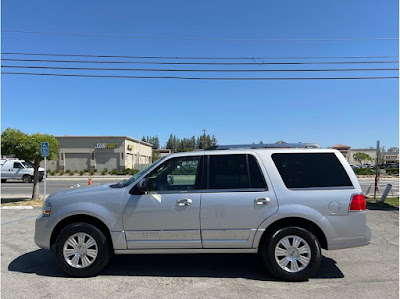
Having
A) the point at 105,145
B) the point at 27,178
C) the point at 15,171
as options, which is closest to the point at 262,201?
the point at 27,178


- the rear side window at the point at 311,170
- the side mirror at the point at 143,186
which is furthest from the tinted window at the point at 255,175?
the side mirror at the point at 143,186

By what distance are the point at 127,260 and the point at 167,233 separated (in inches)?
51.5

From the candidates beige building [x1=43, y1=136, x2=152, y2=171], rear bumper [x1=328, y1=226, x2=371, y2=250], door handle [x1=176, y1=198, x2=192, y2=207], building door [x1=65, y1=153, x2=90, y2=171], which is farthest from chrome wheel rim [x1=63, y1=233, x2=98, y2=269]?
building door [x1=65, y1=153, x2=90, y2=171]

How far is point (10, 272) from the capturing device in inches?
188

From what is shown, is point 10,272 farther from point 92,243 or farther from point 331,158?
point 331,158

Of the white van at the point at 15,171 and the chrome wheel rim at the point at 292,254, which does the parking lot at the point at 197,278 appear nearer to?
the chrome wheel rim at the point at 292,254

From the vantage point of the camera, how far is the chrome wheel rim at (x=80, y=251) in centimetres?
453

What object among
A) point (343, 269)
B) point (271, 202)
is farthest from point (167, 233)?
point (343, 269)

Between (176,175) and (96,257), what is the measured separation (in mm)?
1623

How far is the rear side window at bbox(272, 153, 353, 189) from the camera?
456 centimetres

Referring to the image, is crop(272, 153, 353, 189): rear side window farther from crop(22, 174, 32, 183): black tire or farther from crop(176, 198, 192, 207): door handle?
crop(22, 174, 32, 183): black tire

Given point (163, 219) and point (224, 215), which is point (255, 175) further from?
point (163, 219)

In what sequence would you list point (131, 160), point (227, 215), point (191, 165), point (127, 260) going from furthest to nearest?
point (131, 160), point (127, 260), point (191, 165), point (227, 215)

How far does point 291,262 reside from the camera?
14.4 feet
